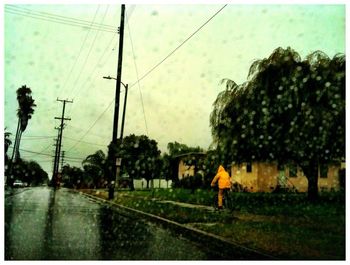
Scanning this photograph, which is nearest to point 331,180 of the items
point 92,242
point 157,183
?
point 92,242

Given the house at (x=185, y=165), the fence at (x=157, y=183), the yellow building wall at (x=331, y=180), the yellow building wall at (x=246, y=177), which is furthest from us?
the fence at (x=157, y=183)

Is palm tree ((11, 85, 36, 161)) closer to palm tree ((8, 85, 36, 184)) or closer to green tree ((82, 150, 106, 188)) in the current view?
palm tree ((8, 85, 36, 184))

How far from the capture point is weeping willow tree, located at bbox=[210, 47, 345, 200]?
17828 millimetres

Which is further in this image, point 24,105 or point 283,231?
point 24,105

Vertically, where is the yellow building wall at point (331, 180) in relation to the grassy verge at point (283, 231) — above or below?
above

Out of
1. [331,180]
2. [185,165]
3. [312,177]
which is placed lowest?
[331,180]

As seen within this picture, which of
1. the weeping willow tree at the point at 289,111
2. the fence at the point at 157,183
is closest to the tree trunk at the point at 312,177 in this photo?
the weeping willow tree at the point at 289,111

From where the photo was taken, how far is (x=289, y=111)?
18406mm

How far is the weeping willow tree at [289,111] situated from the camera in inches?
702

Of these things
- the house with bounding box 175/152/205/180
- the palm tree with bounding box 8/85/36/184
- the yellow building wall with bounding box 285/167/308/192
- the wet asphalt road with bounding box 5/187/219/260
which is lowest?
the wet asphalt road with bounding box 5/187/219/260

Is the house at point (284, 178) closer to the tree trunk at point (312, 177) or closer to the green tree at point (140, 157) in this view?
the tree trunk at point (312, 177)

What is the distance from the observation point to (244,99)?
789 inches

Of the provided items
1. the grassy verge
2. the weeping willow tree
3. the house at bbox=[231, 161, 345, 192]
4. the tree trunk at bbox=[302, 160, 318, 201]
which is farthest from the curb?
the house at bbox=[231, 161, 345, 192]

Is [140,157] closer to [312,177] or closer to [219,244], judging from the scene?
[312,177]
